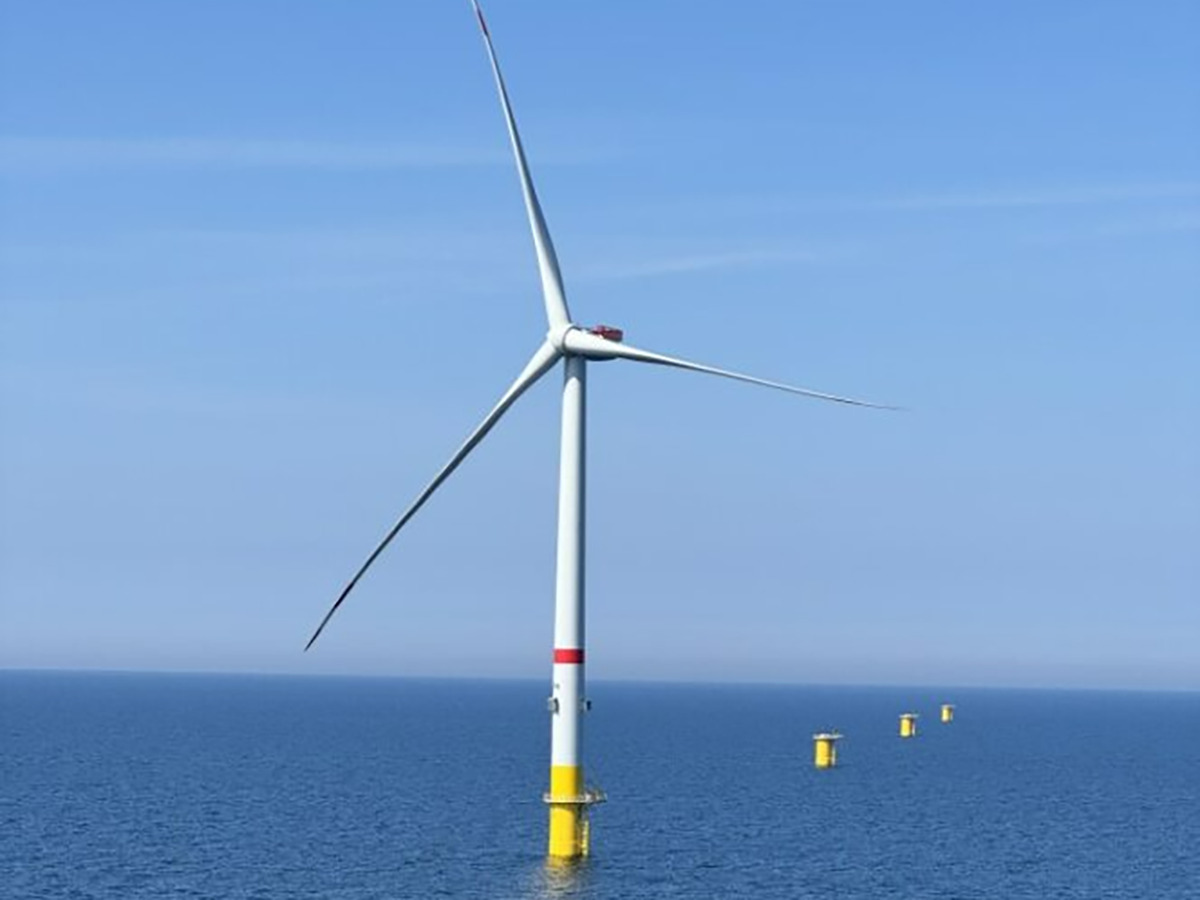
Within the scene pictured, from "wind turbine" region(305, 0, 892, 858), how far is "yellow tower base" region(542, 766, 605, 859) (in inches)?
2.4

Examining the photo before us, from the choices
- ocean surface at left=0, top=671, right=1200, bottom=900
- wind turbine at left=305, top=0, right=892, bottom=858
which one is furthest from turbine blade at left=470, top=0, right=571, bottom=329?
ocean surface at left=0, top=671, right=1200, bottom=900

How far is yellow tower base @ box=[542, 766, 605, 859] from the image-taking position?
11125 centimetres

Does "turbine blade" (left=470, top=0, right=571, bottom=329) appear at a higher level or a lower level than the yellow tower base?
higher

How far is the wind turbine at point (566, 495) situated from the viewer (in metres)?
111

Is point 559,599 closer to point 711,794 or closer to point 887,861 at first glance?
point 887,861

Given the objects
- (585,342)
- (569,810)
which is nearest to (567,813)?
(569,810)

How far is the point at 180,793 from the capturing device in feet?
611

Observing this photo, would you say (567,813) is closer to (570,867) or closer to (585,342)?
(570,867)

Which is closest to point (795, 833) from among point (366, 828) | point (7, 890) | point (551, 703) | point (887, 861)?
point (887, 861)

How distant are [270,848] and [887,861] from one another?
45.0m

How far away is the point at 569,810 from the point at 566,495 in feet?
62.5

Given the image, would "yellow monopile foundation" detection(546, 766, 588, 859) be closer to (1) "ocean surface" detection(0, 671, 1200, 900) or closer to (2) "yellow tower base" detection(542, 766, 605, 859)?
(2) "yellow tower base" detection(542, 766, 605, 859)

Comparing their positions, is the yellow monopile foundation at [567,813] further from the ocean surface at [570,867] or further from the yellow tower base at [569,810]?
the ocean surface at [570,867]

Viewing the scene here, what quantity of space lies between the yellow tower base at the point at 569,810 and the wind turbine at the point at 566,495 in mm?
60
